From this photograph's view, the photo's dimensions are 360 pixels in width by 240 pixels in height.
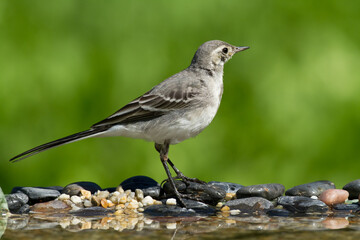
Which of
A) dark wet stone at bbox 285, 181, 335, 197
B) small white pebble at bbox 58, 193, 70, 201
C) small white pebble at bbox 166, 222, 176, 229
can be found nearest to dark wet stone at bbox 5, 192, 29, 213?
small white pebble at bbox 58, 193, 70, 201

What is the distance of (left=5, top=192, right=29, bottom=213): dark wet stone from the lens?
526cm

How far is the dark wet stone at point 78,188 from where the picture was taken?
5.61 m

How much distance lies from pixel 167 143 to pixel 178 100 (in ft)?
1.41

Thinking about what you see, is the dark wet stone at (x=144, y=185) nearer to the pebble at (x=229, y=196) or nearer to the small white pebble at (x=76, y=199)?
the small white pebble at (x=76, y=199)

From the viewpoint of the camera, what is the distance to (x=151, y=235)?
13.0 feet

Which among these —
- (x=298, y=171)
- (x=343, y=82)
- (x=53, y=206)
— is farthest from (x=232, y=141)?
(x=53, y=206)

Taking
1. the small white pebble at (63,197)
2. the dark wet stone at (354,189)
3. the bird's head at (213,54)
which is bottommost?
the small white pebble at (63,197)

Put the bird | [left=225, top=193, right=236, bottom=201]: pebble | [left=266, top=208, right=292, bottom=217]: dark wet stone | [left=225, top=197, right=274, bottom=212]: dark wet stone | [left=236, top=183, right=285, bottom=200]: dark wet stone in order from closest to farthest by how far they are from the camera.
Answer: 1. [left=266, top=208, right=292, bottom=217]: dark wet stone
2. [left=225, top=197, right=274, bottom=212]: dark wet stone
3. [left=236, top=183, right=285, bottom=200]: dark wet stone
4. the bird
5. [left=225, top=193, right=236, bottom=201]: pebble

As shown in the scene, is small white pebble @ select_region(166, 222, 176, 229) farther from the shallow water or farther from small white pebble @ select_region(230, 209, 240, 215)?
small white pebble @ select_region(230, 209, 240, 215)

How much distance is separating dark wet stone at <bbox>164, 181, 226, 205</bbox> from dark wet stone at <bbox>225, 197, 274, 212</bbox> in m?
0.24

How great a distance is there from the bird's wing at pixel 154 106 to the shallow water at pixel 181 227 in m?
1.10

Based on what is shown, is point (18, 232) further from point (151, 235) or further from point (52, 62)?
point (52, 62)

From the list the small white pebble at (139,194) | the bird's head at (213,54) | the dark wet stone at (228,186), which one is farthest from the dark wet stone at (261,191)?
the bird's head at (213,54)

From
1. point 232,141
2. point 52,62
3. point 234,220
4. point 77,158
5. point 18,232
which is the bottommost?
point 18,232
